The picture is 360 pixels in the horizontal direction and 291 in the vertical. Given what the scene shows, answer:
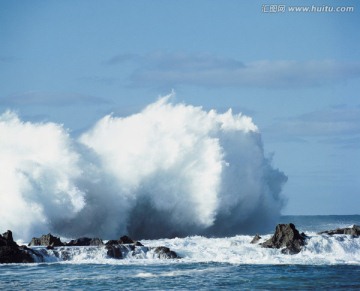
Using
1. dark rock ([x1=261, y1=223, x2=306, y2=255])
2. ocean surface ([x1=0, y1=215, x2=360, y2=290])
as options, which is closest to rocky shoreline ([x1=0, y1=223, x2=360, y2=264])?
dark rock ([x1=261, y1=223, x2=306, y2=255])

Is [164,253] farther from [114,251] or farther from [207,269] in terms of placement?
[207,269]

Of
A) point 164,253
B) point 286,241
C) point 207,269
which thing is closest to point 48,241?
point 164,253

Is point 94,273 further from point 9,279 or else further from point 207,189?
point 207,189

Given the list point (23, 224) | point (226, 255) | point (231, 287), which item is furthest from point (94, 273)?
point (23, 224)

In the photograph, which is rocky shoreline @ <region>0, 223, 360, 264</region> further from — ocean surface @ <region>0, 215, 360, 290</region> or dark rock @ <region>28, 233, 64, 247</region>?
ocean surface @ <region>0, 215, 360, 290</region>

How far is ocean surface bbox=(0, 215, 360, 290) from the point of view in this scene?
2577cm

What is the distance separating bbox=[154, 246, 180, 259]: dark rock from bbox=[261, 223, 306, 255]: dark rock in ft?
14.7

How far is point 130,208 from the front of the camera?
5116 cm

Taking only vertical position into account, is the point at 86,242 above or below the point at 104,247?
above

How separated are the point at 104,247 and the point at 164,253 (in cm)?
248

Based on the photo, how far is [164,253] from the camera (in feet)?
111

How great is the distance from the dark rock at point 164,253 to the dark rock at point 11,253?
523 cm

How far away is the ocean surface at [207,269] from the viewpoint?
25.8m

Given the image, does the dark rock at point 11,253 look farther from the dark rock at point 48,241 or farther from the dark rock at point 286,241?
the dark rock at point 286,241
